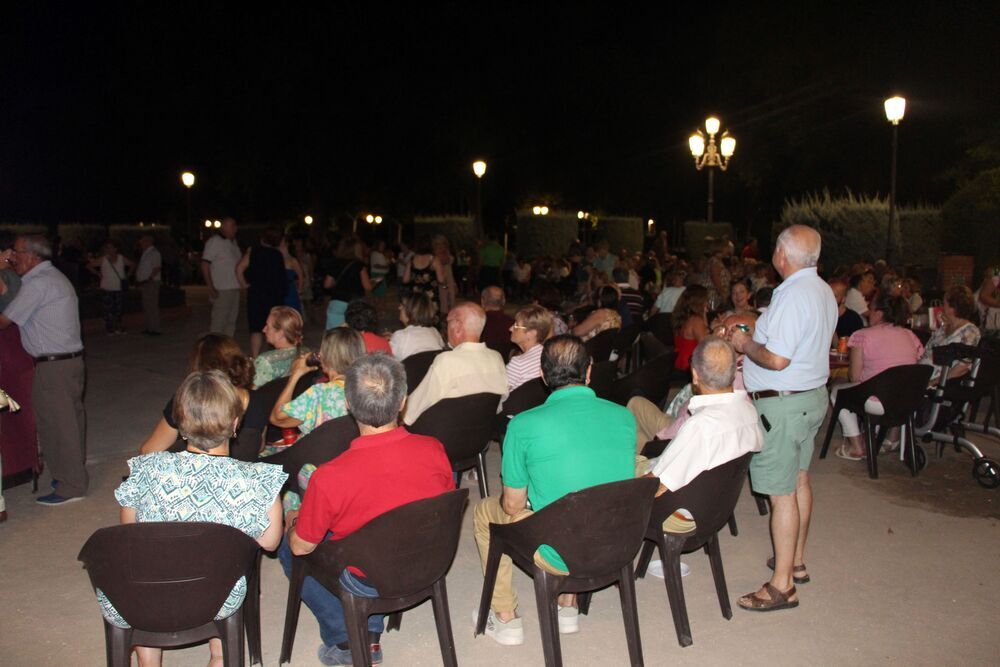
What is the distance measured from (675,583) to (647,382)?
2576 millimetres

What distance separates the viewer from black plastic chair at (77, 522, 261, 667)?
2.81 metres

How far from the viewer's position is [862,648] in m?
3.88

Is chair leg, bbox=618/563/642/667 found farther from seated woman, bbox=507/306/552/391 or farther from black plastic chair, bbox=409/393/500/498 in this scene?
seated woman, bbox=507/306/552/391

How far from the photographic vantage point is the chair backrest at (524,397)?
5738 mm

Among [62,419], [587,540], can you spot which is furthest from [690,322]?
[62,419]

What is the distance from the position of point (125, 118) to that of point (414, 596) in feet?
112

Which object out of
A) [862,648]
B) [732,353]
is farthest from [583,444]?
[862,648]

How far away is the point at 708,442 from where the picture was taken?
3785 mm

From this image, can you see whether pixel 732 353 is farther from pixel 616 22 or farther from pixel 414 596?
pixel 616 22

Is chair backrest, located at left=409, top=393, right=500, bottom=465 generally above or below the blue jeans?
above

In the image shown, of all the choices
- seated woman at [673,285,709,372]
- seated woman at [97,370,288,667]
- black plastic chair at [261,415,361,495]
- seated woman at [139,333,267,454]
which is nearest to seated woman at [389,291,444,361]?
seated woman at [139,333,267,454]

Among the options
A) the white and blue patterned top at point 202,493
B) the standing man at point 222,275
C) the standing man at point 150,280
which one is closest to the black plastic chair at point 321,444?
the white and blue patterned top at point 202,493

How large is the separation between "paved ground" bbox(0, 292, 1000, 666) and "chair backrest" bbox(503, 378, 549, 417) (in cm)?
75

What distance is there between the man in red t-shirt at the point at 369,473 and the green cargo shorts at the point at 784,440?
1638 millimetres
